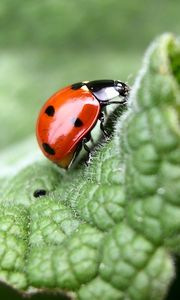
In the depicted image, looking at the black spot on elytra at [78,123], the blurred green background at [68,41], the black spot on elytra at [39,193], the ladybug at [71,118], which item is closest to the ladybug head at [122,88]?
the ladybug at [71,118]

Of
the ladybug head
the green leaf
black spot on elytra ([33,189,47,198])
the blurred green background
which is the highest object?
the green leaf

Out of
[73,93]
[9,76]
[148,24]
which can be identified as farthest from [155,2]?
[73,93]

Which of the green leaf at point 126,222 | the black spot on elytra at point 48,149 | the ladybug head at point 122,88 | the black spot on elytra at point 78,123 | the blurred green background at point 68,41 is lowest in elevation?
the blurred green background at point 68,41

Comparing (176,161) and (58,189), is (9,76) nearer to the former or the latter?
(58,189)

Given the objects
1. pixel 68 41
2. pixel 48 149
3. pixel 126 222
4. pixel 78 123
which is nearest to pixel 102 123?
pixel 78 123

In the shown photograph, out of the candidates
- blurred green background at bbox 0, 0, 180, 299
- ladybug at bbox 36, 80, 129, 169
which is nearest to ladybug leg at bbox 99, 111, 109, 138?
ladybug at bbox 36, 80, 129, 169

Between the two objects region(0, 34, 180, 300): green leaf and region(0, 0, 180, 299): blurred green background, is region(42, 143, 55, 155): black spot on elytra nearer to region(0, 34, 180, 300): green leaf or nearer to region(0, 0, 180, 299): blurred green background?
region(0, 34, 180, 300): green leaf

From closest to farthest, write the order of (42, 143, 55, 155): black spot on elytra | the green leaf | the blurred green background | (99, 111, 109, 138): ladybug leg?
the green leaf → (99, 111, 109, 138): ladybug leg → (42, 143, 55, 155): black spot on elytra → the blurred green background

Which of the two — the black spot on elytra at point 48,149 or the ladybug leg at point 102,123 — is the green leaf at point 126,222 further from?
the black spot on elytra at point 48,149
